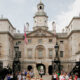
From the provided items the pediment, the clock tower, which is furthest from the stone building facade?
the clock tower

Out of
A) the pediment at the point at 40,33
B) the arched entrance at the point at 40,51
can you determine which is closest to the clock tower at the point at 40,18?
the pediment at the point at 40,33

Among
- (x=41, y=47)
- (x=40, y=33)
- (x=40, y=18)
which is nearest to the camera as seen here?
(x=41, y=47)

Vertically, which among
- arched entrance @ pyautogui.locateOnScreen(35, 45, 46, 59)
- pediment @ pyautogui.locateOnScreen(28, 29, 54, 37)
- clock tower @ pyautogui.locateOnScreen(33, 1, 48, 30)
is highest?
clock tower @ pyautogui.locateOnScreen(33, 1, 48, 30)

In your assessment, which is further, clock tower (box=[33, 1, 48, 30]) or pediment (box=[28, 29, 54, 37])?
clock tower (box=[33, 1, 48, 30])

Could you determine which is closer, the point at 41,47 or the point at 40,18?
the point at 41,47

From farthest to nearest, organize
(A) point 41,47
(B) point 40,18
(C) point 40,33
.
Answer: (B) point 40,18 → (C) point 40,33 → (A) point 41,47


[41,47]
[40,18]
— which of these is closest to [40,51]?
[41,47]

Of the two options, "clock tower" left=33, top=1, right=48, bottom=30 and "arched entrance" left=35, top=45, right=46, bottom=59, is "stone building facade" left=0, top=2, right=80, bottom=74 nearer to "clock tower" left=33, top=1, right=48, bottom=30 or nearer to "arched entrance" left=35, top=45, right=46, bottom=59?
"arched entrance" left=35, top=45, right=46, bottom=59

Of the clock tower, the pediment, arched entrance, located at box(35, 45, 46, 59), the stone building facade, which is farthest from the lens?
the clock tower

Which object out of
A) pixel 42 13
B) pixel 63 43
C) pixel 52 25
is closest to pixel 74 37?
pixel 63 43

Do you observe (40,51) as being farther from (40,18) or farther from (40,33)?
(40,18)

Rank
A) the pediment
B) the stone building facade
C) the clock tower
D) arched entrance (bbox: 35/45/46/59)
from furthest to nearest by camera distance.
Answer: the clock tower → the pediment → arched entrance (bbox: 35/45/46/59) → the stone building facade

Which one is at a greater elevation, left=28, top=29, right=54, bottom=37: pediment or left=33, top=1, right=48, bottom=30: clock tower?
left=33, top=1, right=48, bottom=30: clock tower

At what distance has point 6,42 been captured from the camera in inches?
1848
